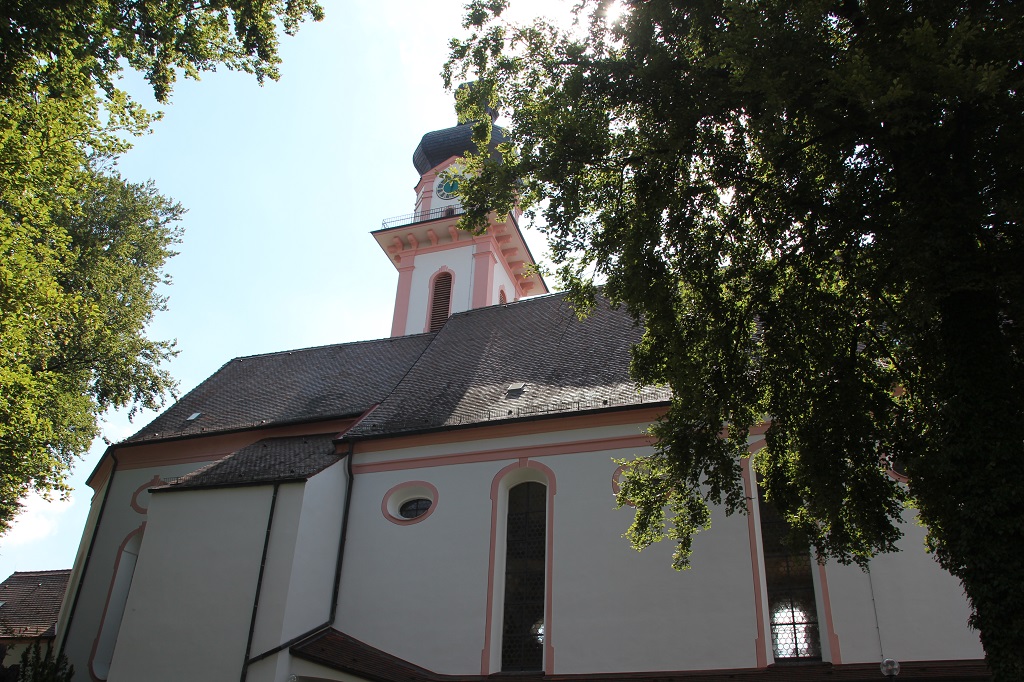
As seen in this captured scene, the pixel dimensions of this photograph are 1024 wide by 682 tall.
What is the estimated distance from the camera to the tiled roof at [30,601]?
24.1m

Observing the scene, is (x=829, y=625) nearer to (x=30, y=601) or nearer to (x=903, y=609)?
(x=903, y=609)

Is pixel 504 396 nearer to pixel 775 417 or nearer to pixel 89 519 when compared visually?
pixel 775 417

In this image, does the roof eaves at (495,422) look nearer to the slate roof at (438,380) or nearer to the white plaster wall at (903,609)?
the slate roof at (438,380)

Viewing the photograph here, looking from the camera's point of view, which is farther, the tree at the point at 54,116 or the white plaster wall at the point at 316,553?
the white plaster wall at the point at 316,553

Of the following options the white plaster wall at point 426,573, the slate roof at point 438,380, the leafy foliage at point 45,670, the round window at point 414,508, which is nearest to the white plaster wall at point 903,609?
the slate roof at point 438,380

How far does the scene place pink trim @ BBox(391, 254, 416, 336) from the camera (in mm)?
25328

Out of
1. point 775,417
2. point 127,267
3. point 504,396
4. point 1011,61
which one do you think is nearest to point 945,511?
point 775,417

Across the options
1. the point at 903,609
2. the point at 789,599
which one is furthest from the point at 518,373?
the point at 903,609

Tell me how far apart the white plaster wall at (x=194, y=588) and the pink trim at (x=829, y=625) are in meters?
8.30

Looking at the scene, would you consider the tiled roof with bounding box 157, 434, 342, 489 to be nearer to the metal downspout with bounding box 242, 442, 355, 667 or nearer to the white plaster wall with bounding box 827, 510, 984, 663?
the metal downspout with bounding box 242, 442, 355, 667

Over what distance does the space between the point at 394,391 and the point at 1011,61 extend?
1241 centimetres

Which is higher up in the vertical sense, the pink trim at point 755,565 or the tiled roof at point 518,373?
the tiled roof at point 518,373

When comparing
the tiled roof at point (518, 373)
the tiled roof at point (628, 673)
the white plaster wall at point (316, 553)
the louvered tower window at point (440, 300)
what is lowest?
the tiled roof at point (628, 673)

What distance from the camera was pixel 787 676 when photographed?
391 inches
